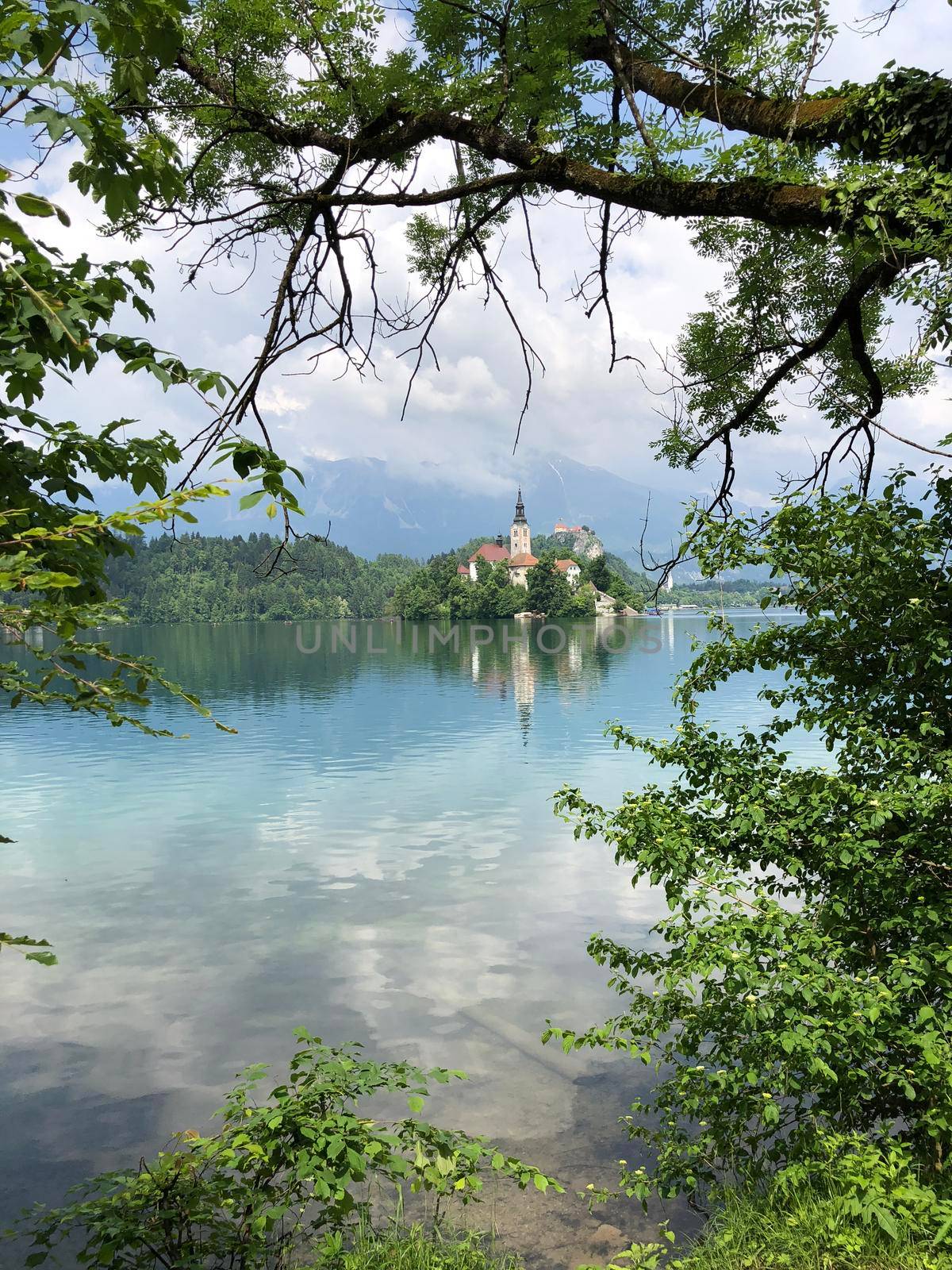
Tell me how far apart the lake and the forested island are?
81471 millimetres

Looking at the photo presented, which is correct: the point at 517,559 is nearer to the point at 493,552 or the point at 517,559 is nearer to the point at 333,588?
the point at 493,552

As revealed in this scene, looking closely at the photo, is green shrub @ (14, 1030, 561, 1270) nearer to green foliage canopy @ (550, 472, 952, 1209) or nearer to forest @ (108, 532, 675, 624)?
green foliage canopy @ (550, 472, 952, 1209)

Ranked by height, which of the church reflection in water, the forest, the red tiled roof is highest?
the red tiled roof

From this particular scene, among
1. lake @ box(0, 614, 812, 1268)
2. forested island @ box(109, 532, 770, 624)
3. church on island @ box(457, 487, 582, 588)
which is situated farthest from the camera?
church on island @ box(457, 487, 582, 588)

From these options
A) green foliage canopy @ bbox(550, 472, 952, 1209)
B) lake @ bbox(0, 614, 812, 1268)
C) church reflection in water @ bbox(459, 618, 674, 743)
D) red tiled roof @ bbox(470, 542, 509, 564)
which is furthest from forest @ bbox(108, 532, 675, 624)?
Result: green foliage canopy @ bbox(550, 472, 952, 1209)

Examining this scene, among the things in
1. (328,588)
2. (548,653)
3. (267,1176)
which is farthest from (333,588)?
(267,1176)

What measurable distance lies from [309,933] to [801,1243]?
7359 millimetres

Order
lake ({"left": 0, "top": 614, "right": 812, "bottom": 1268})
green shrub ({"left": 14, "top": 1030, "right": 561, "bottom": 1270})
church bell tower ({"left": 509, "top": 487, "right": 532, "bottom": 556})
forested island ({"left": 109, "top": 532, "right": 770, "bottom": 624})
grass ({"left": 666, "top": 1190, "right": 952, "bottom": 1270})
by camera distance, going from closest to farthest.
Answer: grass ({"left": 666, "top": 1190, "right": 952, "bottom": 1270})
green shrub ({"left": 14, "top": 1030, "right": 561, "bottom": 1270})
lake ({"left": 0, "top": 614, "right": 812, "bottom": 1268})
forested island ({"left": 109, "top": 532, "right": 770, "bottom": 624})
church bell tower ({"left": 509, "top": 487, "right": 532, "bottom": 556})

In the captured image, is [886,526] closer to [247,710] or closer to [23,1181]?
[23,1181]

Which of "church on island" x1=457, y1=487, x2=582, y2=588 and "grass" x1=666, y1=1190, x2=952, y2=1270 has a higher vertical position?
"church on island" x1=457, y1=487, x2=582, y2=588

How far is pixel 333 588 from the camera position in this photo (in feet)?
446

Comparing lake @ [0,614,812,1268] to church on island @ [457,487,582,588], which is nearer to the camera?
lake @ [0,614,812,1268]

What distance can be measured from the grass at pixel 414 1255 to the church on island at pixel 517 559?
10531 cm

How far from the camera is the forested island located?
357 ft
